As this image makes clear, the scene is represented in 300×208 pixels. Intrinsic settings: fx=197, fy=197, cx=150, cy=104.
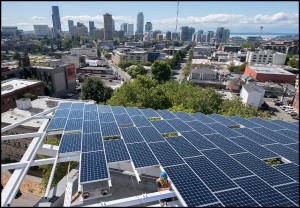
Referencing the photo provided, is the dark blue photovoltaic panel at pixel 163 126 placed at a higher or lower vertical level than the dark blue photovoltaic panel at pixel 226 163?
lower

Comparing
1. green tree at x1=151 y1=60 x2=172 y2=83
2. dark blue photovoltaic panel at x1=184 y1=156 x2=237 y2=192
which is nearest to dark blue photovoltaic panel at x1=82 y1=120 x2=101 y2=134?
dark blue photovoltaic panel at x1=184 y1=156 x2=237 y2=192

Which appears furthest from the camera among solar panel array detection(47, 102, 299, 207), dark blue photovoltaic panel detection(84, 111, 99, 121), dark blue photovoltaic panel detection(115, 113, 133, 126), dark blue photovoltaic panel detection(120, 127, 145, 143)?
dark blue photovoltaic panel detection(84, 111, 99, 121)

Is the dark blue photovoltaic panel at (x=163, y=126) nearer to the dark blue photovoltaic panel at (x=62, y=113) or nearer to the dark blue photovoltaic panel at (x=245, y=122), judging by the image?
the dark blue photovoltaic panel at (x=245, y=122)

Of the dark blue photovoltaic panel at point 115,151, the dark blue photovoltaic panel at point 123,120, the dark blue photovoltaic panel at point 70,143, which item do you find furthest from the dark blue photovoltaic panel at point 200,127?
the dark blue photovoltaic panel at point 70,143

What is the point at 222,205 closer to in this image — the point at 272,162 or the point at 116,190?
the point at 116,190

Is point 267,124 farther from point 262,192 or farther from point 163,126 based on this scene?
point 262,192

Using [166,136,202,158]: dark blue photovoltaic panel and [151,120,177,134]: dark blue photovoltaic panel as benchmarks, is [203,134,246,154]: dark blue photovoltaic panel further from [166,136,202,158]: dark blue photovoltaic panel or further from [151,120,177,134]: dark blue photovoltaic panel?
[151,120,177,134]: dark blue photovoltaic panel
